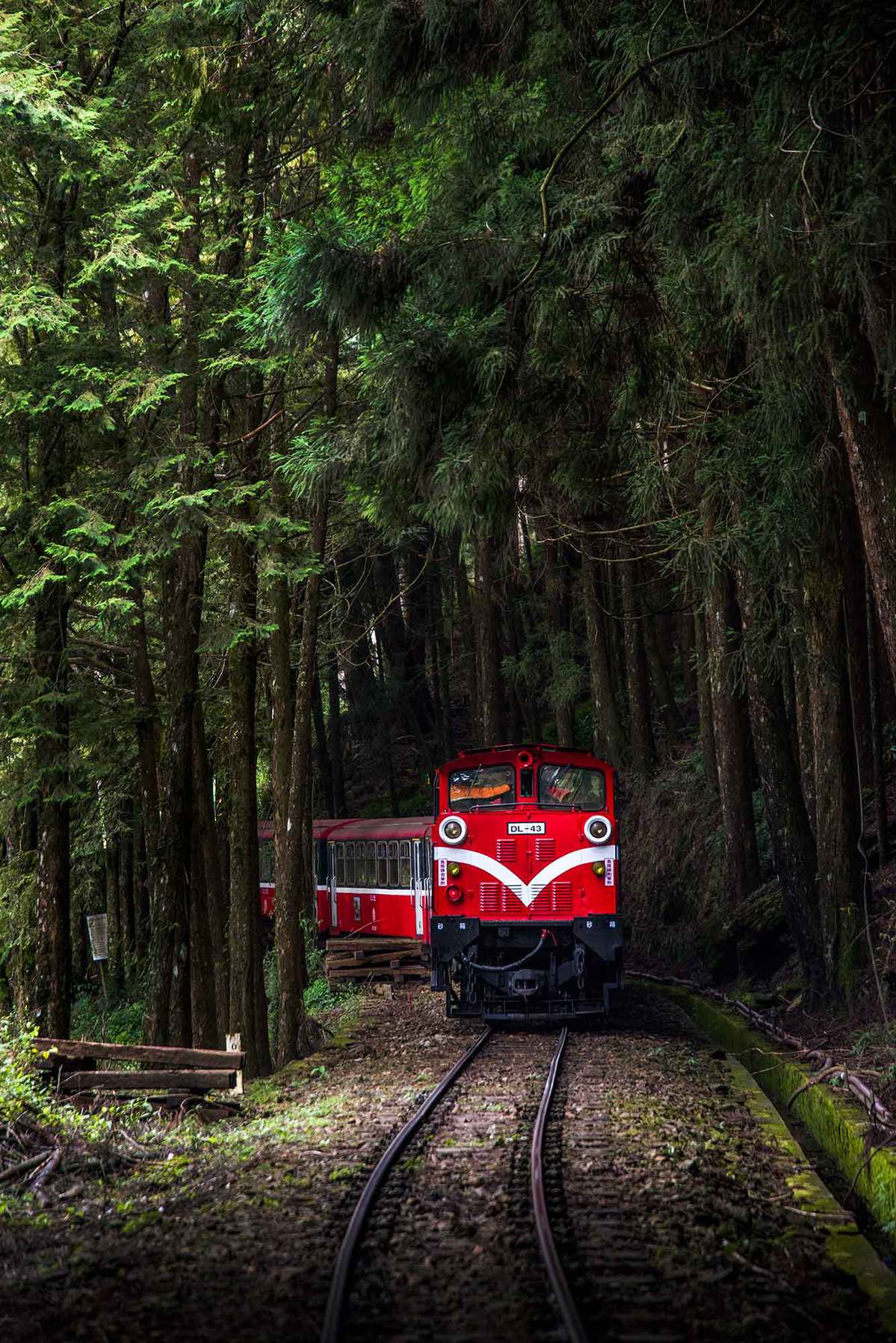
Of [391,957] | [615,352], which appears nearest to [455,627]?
[391,957]

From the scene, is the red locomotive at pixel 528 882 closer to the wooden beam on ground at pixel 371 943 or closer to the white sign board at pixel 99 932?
the white sign board at pixel 99 932

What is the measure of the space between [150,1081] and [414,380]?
19.0 ft

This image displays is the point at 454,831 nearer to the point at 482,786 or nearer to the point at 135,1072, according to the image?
the point at 482,786

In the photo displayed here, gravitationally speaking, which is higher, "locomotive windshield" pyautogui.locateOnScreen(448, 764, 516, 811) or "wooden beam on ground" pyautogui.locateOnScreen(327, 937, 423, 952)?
"locomotive windshield" pyautogui.locateOnScreen(448, 764, 516, 811)

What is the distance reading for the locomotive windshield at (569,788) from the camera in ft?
46.3

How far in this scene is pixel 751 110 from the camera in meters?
7.91

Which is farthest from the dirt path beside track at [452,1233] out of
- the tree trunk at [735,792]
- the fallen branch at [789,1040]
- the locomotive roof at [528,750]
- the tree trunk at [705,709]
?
the tree trunk at [705,709]

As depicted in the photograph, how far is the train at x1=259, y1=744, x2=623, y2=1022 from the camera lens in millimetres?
13664

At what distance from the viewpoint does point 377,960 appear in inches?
882

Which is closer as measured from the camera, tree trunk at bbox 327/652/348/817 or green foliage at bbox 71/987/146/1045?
green foliage at bbox 71/987/146/1045

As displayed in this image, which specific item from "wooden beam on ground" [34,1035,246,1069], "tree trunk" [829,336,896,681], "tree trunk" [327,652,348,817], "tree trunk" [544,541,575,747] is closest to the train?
"wooden beam on ground" [34,1035,246,1069]

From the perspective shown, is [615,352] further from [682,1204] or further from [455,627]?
[455,627]

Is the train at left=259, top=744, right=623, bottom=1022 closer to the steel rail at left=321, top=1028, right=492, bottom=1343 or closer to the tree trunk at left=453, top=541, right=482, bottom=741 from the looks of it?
the steel rail at left=321, top=1028, right=492, bottom=1343

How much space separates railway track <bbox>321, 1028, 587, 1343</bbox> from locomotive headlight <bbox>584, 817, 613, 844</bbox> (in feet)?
9.77
